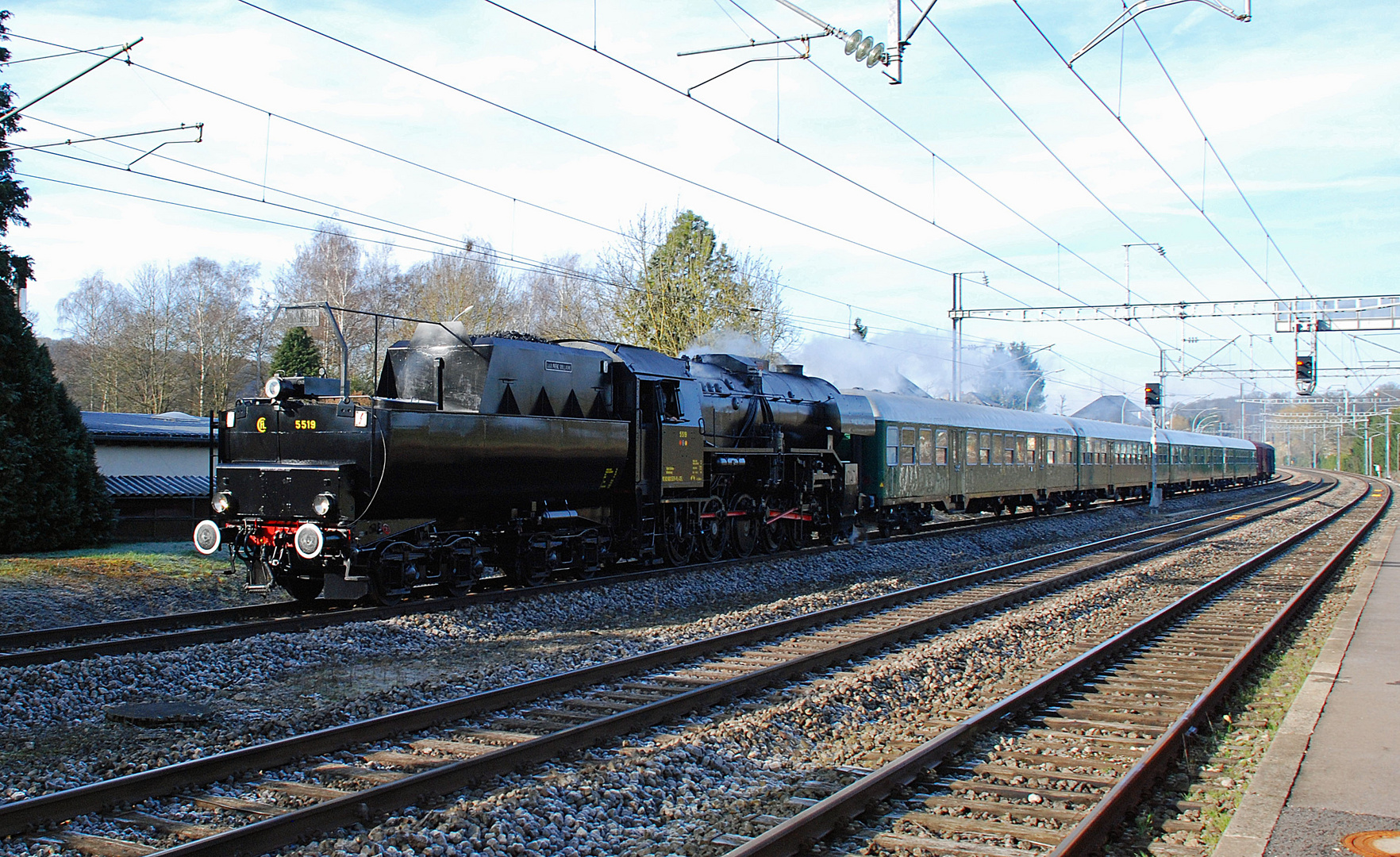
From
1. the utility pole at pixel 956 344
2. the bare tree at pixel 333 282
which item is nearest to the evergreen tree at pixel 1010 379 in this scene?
→ the utility pole at pixel 956 344

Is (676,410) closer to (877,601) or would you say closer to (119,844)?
Answer: (877,601)

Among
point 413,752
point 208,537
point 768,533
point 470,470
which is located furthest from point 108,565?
point 768,533

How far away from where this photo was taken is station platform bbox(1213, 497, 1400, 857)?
465 cm

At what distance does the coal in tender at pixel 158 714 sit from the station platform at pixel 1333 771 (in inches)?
245

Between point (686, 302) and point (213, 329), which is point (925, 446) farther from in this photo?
point (213, 329)

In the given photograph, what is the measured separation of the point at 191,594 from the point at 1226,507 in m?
36.1

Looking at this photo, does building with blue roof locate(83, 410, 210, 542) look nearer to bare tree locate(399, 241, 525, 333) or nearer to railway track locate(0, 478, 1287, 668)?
railway track locate(0, 478, 1287, 668)

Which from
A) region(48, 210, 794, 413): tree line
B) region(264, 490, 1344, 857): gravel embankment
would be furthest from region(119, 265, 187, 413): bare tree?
region(264, 490, 1344, 857): gravel embankment

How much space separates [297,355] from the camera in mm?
34406

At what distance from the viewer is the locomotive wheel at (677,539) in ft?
50.2

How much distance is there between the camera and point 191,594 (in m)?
12.7

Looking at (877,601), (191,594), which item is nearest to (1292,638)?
(877,601)

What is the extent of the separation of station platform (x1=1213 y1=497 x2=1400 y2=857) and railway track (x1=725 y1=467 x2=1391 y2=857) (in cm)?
60

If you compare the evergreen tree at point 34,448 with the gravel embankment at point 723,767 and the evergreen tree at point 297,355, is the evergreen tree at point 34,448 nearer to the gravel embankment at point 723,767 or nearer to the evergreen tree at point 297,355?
the gravel embankment at point 723,767
